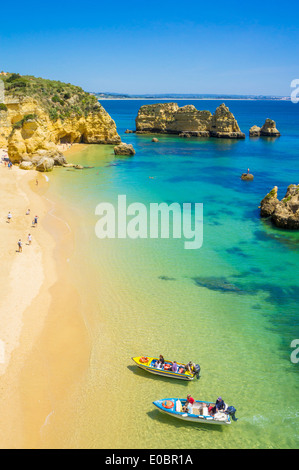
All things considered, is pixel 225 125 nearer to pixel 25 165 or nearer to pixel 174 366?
pixel 25 165

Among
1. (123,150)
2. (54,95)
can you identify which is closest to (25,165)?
(123,150)

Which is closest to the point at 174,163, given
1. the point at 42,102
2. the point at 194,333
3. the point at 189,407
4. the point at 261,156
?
the point at 261,156

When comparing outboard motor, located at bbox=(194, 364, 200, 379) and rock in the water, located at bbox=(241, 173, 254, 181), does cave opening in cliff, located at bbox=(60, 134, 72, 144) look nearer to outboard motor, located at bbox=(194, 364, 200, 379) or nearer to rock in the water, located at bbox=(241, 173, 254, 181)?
rock in the water, located at bbox=(241, 173, 254, 181)

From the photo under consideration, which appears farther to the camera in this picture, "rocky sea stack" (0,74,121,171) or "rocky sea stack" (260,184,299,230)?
"rocky sea stack" (0,74,121,171)

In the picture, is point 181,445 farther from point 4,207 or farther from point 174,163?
point 174,163

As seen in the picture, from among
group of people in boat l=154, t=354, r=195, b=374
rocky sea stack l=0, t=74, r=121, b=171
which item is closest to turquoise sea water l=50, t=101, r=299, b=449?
group of people in boat l=154, t=354, r=195, b=374

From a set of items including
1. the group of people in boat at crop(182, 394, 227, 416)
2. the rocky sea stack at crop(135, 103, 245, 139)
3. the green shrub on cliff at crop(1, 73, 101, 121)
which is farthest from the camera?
the rocky sea stack at crop(135, 103, 245, 139)
